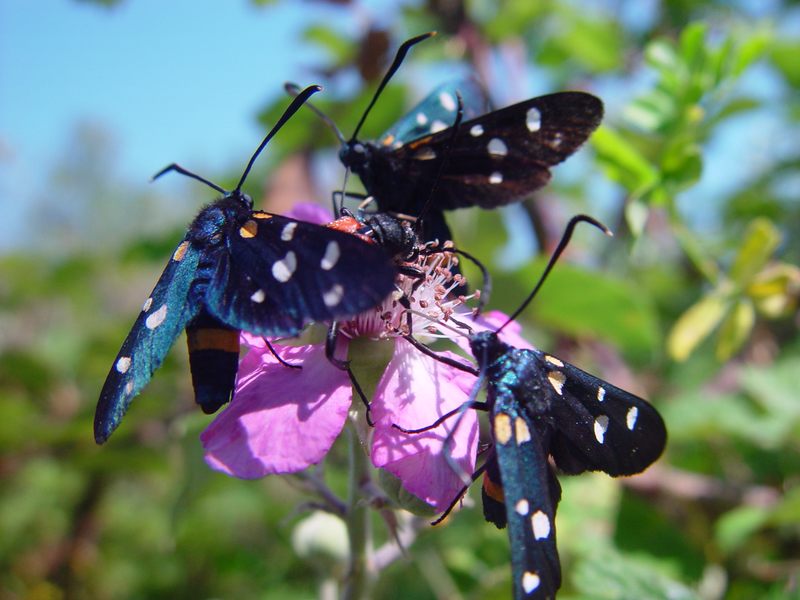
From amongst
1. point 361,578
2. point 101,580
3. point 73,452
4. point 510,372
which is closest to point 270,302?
point 510,372

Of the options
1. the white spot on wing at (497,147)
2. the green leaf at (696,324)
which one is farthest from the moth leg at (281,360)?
the green leaf at (696,324)

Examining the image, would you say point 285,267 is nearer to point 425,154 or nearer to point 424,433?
point 424,433

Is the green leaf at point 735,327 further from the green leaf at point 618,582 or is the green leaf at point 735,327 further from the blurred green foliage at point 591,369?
the green leaf at point 618,582

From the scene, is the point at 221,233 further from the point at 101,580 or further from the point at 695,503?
the point at 101,580

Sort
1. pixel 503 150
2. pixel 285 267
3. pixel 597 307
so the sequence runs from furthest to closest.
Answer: pixel 597 307 < pixel 503 150 < pixel 285 267

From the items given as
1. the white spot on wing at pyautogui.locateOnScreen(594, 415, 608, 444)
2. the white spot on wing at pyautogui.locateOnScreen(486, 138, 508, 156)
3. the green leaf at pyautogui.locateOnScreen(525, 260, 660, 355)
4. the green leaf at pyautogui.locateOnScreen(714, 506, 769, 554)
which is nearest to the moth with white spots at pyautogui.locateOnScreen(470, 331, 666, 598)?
the white spot on wing at pyautogui.locateOnScreen(594, 415, 608, 444)

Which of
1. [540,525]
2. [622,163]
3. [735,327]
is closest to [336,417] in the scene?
[540,525]

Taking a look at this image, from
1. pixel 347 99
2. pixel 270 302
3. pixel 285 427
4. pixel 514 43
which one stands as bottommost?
pixel 285 427

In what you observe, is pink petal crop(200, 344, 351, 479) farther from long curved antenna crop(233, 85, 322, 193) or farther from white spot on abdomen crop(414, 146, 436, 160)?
white spot on abdomen crop(414, 146, 436, 160)
